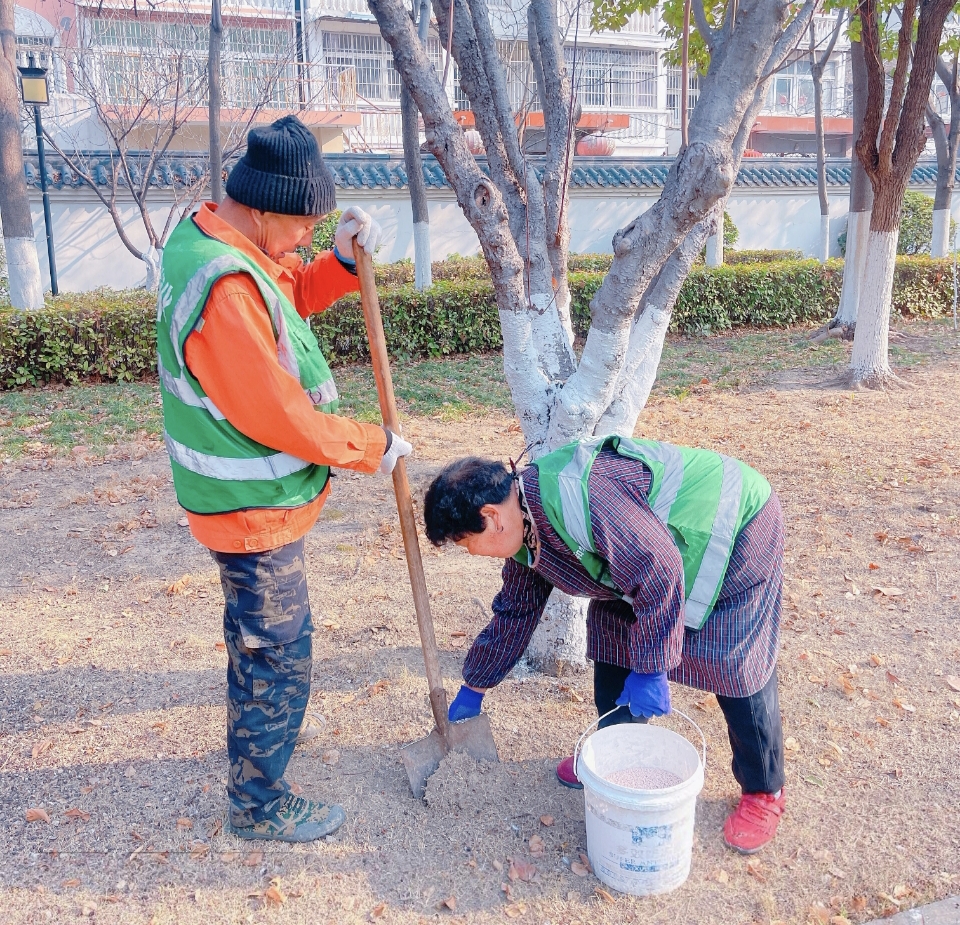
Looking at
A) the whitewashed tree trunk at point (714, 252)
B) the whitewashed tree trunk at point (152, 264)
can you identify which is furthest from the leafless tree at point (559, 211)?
the whitewashed tree trunk at point (714, 252)

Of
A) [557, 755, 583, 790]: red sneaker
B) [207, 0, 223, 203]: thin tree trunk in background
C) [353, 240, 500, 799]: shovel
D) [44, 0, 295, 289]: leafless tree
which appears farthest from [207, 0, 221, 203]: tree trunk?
[557, 755, 583, 790]: red sneaker

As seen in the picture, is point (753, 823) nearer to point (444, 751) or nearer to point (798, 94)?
point (444, 751)

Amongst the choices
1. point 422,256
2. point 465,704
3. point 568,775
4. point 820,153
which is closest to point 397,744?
point 465,704

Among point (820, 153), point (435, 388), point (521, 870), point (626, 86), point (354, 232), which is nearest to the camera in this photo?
point (521, 870)

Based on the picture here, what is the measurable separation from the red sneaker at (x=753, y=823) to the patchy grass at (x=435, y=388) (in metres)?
4.88

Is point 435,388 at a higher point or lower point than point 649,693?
lower

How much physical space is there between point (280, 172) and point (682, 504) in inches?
50.4

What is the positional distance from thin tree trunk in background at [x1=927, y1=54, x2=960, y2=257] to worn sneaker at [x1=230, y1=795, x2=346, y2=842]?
1322 centimetres

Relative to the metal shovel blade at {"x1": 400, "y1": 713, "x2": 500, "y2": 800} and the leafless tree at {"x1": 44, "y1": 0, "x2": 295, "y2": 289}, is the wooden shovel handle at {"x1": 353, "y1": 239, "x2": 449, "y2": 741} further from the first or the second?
the leafless tree at {"x1": 44, "y1": 0, "x2": 295, "y2": 289}

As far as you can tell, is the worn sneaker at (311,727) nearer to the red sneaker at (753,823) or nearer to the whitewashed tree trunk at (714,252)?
the red sneaker at (753,823)

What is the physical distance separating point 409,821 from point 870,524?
130 inches

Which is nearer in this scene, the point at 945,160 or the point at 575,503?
the point at 575,503

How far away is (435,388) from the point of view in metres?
8.47

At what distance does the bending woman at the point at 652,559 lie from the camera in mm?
2074
